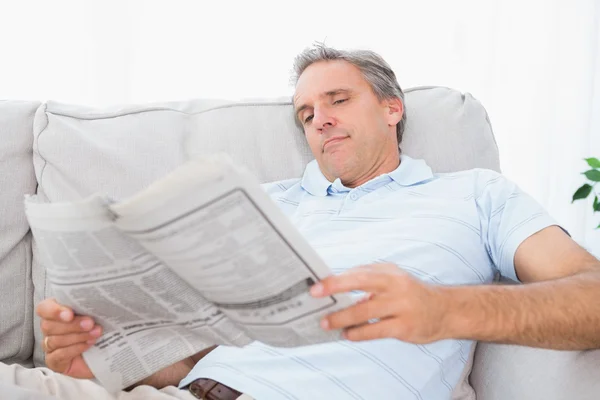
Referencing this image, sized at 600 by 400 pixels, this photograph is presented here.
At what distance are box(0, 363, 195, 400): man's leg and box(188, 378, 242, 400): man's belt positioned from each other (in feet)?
0.05

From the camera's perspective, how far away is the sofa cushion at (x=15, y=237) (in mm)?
1323

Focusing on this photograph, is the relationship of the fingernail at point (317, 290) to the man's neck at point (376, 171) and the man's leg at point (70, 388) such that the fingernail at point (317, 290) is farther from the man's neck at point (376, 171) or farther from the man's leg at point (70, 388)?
the man's neck at point (376, 171)

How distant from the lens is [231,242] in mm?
648

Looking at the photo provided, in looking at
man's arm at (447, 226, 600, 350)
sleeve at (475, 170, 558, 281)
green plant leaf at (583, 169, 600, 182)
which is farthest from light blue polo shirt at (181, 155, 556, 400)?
green plant leaf at (583, 169, 600, 182)

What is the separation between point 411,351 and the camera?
1052 mm

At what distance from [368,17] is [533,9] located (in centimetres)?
65

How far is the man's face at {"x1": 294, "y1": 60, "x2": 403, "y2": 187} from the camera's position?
142 centimetres

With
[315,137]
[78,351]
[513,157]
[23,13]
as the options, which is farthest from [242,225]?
[513,157]

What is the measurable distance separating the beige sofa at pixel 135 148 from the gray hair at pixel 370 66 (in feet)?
0.20

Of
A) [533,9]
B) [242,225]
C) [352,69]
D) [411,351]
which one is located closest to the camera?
[242,225]

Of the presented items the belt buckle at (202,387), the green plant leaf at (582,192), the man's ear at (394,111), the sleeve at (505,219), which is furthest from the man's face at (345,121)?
the green plant leaf at (582,192)

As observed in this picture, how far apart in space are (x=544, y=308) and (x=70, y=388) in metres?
0.74

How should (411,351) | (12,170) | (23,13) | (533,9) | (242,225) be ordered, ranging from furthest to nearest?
1. (533,9)
2. (23,13)
3. (12,170)
4. (411,351)
5. (242,225)

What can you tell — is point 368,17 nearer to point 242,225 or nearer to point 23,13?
point 23,13
